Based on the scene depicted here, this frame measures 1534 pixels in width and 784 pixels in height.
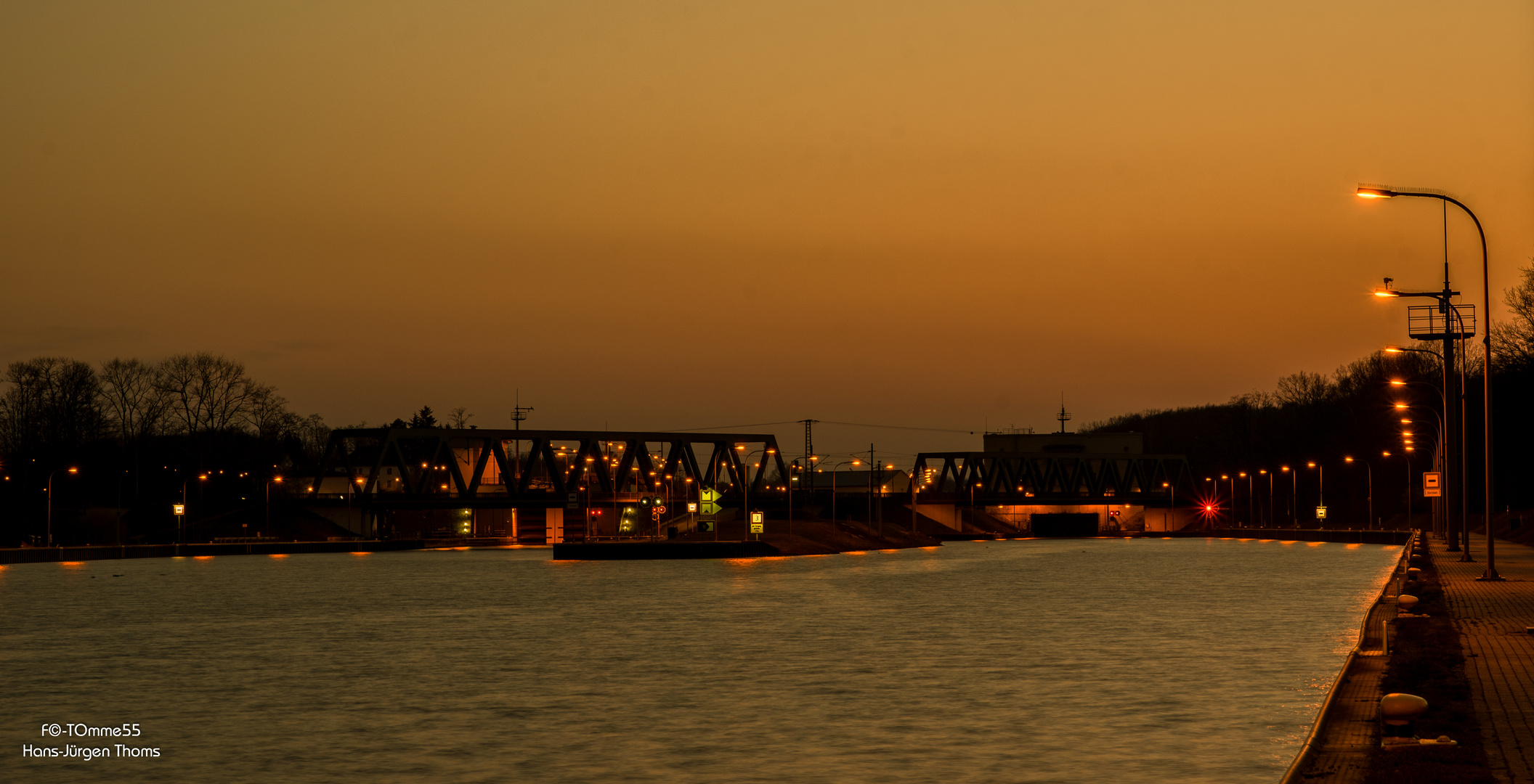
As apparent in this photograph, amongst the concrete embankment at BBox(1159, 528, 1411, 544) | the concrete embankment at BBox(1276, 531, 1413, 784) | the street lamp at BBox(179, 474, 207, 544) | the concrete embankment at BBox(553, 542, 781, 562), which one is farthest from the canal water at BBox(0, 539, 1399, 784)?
the concrete embankment at BBox(1159, 528, 1411, 544)

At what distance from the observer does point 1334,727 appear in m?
17.4

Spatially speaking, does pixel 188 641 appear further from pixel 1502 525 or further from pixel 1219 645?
pixel 1502 525

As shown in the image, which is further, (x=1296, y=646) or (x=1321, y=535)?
(x=1321, y=535)

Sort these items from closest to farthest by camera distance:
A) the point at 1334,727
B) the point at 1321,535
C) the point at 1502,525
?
the point at 1334,727 < the point at 1502,525 < the point at 1321,535

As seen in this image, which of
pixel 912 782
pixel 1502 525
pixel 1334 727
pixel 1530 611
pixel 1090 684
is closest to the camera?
pixel 1334 727

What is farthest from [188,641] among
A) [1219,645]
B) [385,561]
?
[385,561]

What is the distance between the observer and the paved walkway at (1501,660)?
15309 mm

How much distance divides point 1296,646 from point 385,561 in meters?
84.7

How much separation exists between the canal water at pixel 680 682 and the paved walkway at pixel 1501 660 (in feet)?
8.65

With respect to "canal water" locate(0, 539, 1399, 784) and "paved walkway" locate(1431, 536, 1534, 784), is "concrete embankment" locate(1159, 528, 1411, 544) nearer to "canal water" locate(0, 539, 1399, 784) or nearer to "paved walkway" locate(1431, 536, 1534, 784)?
"canal water" locate(0, 539, 1399, 784)

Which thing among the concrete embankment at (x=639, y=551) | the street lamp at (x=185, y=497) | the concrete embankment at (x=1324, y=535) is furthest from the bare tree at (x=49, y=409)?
the concrete embankment at (x=1324, y=535)

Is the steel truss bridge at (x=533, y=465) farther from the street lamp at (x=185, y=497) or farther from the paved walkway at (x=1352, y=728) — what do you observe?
the paved walkway at (x=1352, y=728)

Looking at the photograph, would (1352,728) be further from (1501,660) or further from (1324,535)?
(1324,535)

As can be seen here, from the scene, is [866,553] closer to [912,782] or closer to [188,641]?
[188,641]
